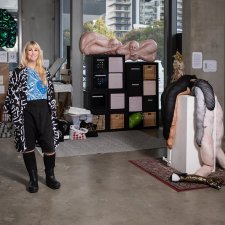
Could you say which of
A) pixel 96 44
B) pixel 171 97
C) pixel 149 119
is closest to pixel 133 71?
pixel 96 44

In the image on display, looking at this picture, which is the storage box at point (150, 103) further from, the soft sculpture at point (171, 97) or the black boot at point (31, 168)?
the black boot at point (31, 168)

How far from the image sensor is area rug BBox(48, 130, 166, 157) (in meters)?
5.61

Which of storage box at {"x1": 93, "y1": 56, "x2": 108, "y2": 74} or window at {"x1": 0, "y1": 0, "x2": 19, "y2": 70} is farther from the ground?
window at {"x1": 0, "y1": 0, "x2": 19, "y2": 70}

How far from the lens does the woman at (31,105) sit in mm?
3686

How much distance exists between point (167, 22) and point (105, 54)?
5.70 feet

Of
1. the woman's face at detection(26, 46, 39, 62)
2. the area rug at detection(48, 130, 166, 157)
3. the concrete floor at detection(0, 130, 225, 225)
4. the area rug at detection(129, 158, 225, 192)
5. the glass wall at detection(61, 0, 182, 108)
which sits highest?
the glass wall at detection(61, 0, 182, 108)

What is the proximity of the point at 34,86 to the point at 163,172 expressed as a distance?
1.85 metres

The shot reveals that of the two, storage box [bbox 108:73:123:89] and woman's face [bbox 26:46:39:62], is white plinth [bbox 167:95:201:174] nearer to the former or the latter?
woman's face [bbox 26:46:39:62]

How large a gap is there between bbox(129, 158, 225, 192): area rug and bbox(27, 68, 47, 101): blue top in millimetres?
1644

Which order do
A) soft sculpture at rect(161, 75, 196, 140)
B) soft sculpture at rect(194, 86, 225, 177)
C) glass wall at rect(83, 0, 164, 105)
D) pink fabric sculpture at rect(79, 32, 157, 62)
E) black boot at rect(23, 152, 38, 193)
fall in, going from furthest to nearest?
glass wall at rect(83, 0, 164, 105) → pink fabric sculpture at rect(79, 32, 157, 62) → soft sculpture at rect(161, 75, 196, 140) → soft sculpture at rect(194, 86, 225, 177) → black boot at rect(23, 152, 38, 193)

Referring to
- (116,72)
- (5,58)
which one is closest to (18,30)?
(5,58)

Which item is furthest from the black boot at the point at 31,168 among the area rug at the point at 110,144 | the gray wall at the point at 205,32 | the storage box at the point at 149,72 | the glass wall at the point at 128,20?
the glass wall at the point at 128,20

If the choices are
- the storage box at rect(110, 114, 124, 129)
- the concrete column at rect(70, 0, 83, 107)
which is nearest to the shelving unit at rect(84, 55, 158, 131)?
the storage box at rect(110, 114, 124, 129)

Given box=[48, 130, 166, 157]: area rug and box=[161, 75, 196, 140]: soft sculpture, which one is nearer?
box=[161, 75, 196, 140]: soft sculpture
